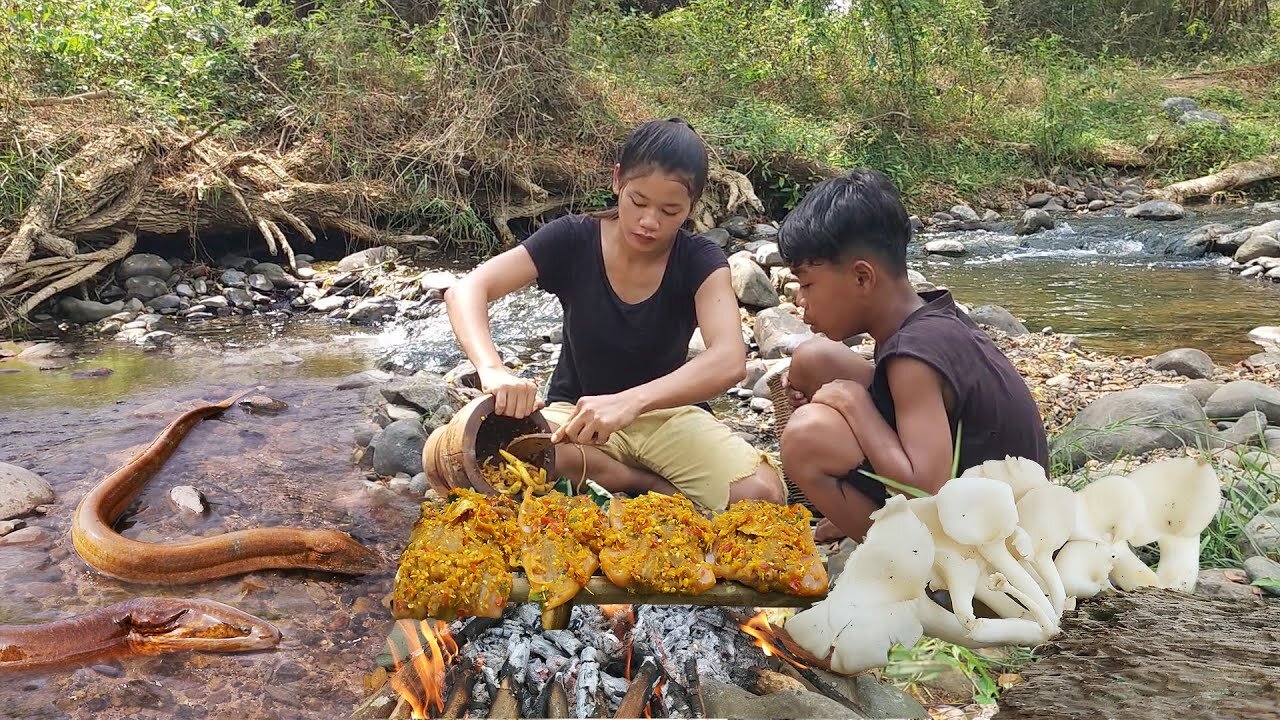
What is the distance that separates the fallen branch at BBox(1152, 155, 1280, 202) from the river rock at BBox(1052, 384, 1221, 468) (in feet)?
32.9

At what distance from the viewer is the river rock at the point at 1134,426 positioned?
360 centimetres

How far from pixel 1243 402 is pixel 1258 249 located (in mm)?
5630

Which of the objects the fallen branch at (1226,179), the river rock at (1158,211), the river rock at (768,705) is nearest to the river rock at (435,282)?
the river rock at (768,705)

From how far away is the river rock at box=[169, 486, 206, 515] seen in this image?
12.7 feet

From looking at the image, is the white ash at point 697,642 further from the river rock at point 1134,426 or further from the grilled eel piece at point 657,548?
the river rock at point 1134,426

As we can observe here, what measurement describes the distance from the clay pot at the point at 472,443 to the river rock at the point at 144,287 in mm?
5969

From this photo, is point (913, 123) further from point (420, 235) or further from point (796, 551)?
point (796, 551)

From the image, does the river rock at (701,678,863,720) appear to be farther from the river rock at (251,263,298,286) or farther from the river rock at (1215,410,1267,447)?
the river rock at (251,263,298,286)

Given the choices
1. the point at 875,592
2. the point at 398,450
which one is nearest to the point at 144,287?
the point at 398,450

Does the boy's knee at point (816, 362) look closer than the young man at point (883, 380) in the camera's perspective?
No

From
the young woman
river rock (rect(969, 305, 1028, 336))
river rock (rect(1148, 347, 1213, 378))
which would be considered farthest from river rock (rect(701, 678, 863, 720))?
river rock (rect(969, 305, 1028, 336))

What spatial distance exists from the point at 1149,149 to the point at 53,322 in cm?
1443

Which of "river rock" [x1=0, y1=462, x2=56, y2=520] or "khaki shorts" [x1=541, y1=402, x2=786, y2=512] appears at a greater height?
"khaki shorts" [x1=541, y1=402, x2=786, y2=512]

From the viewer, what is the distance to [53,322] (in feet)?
23.9
